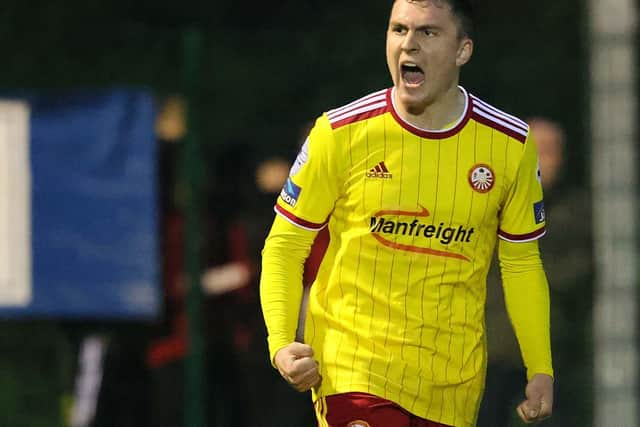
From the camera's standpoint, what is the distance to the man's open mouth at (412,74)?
4957mm

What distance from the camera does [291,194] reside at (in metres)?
5.07

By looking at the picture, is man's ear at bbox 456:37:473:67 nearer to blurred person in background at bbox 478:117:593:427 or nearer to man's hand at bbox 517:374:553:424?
man's hand at bbox 517:374:553:424

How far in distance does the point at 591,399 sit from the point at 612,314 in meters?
0.46

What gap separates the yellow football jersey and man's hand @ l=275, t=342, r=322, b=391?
10.2 inches

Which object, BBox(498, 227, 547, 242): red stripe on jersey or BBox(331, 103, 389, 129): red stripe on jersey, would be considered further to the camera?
BBox(498, 227, 547, 242): red stripe on jersey

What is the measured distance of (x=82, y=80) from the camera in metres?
8.41

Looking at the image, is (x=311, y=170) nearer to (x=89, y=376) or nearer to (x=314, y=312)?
(x=314, y=312)

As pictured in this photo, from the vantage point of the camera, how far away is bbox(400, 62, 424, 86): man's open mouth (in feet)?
16.3

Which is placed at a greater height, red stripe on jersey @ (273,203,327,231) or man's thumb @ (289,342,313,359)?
red stripe on jersey @ (273,203,327,231)

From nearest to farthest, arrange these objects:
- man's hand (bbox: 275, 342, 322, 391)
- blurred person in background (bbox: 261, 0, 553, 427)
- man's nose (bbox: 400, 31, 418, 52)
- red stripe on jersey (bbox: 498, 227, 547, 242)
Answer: man's hand (bbox: 275, 342, 322, 391), man's nose (bbox: 400, 31, 418, 52), blurred person in background (bbox: 261, 0, 553, 427), red stripe on jersey (bbox: 498, 227, 547, 242)

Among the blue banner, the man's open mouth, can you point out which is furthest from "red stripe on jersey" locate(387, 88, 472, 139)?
the blue banner

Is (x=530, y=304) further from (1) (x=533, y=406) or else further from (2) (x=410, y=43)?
(2) (x=410, y=43)

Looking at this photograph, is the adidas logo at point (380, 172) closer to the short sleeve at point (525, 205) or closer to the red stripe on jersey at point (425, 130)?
the red stripe on jersey at point (425, 130)

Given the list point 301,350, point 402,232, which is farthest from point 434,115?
point 301,350
